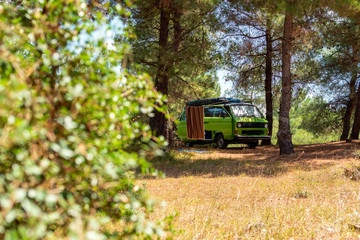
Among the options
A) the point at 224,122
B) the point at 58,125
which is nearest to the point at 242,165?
the point at 224,122

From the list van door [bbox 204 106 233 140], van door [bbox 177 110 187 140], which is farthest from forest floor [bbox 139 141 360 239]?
van door [bbox 177 110 187 140]

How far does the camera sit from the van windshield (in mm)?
15196

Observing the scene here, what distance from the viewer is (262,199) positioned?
571 centimetres

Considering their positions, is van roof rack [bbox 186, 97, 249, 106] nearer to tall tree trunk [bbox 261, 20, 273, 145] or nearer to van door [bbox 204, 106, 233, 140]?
van door [bbox 204, 106, 233, 140]

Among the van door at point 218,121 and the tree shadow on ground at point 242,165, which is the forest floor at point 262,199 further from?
the van door at point 218,121

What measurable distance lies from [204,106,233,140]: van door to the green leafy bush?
13.2 m

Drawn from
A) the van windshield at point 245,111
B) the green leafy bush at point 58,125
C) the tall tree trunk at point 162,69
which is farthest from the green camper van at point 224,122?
the green leafy bush at point 58,125

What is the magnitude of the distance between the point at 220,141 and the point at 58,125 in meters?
14.3

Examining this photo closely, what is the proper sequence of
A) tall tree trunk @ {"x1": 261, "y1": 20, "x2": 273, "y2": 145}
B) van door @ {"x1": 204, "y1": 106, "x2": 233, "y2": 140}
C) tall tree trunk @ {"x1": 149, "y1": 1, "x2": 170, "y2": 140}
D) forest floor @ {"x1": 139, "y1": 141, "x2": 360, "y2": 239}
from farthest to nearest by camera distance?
1. tall tree trunk @ {"x1": 261, "y1": 20, "x2": 273, "y2": 145}
2. van door @ {"x1": 204, "y1": 106, "x2": 233, "y2": 140}
3. tall tree trunk @ {"x1": 149, "y1": 1, "x2": 170, "y2": 140}
4. forest floor @ {"x1": 139, "y1": 141, "x2": 360, "y2": 239}

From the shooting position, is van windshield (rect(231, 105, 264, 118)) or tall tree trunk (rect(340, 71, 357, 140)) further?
tall tree trunk (rect(340, 71, 357, 140))

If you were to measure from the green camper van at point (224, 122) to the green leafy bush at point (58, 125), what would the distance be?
43.2 ft

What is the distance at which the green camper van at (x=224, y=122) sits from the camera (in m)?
15.0

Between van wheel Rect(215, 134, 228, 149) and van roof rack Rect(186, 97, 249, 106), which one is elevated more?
van roof rack Rect(186, 97, 249, 106)

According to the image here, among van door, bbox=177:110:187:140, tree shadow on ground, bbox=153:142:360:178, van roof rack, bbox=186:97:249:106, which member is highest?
van roof rack, bbox=186:97:249:106
